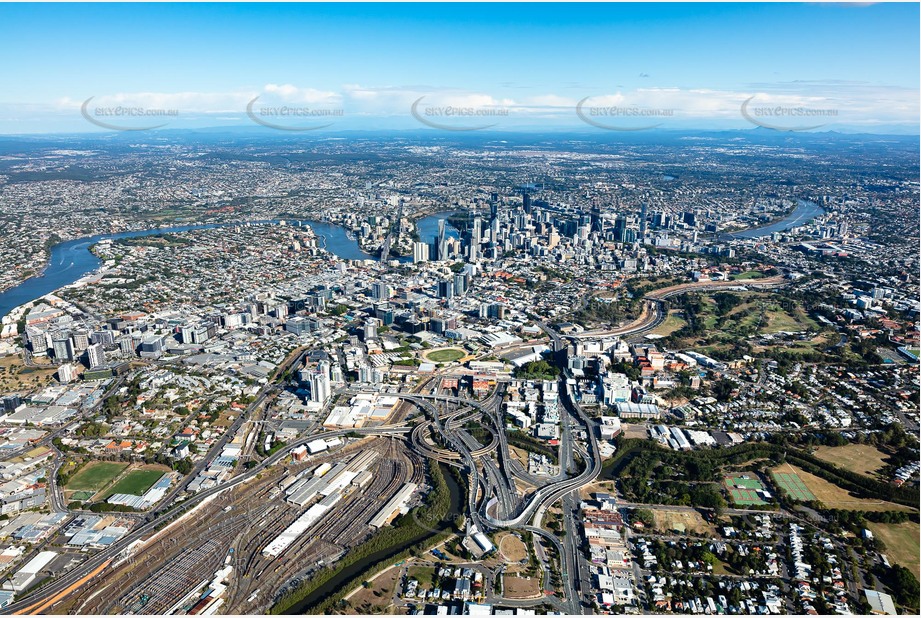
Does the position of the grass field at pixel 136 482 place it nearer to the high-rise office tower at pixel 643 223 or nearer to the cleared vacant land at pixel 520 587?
the cleared vacant land at pixel 520 587

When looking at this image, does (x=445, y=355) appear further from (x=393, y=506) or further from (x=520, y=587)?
(x=520, y=587)

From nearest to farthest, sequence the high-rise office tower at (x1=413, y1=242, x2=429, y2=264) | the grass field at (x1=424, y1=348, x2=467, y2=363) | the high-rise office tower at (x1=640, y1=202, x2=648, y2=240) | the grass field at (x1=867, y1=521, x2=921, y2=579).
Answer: the grass field at (x1=867, y1=521, x2=921, y2=579) < the grass field at (x1=424, y1=348, x2=467, y2=363) < the high-rise office tower at (x1=413, y1=242, x2=429, y2=264) < the high-rise office tower at (x1=640, y1=202, x2=648, y2=240)

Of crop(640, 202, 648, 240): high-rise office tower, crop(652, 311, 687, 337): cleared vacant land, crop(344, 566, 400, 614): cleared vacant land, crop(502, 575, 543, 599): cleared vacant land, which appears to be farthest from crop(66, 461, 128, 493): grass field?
crop(640, 202, 648, 240): high-rise office tower

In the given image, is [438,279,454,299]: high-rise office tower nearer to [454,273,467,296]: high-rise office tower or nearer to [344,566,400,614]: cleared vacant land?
[454,273,467,296]: high-rise office tower

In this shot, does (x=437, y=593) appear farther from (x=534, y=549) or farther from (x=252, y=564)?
(x=252, y=564)

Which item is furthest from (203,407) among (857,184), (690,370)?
(857,184)
